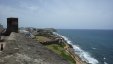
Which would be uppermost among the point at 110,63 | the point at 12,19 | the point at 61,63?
the point at 12,19

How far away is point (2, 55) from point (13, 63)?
48 centimetres

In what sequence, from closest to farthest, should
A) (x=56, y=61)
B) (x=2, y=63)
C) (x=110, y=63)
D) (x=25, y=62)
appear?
(x=2, y=63), (x=25, y=62), (x=56, y=61), (x=110, y=63)

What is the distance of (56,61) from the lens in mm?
3805

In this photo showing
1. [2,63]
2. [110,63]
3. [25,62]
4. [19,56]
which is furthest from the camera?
[110,63]

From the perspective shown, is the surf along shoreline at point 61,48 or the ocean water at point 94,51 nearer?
the surf along shoreline at point 61,48

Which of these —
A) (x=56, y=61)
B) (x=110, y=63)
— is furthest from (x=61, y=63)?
(x=110, y=63)

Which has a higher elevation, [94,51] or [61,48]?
[61,48]

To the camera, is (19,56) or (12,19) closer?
(19,56)

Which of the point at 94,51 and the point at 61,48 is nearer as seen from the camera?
the point at 61,48

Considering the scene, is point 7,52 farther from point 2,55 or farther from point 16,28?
point 16,28

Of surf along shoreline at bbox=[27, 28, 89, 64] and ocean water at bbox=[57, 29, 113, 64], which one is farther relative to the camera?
ocean water at bbox=[57, 29, 113, 64]

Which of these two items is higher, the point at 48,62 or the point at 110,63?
the point at 48,62

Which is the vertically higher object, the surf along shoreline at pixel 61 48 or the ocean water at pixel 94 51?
the surf along shoreline at pixel 61 48

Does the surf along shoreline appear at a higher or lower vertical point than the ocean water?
higher
